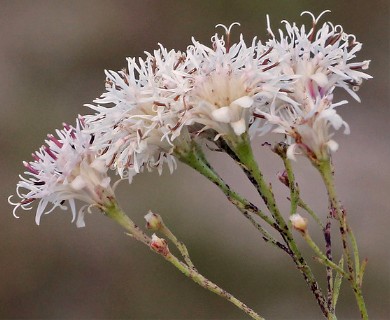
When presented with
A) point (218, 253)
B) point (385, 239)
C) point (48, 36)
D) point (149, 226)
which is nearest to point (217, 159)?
point (218, 253)

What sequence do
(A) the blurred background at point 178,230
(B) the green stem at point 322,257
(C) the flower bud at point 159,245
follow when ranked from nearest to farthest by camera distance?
(B) the green stem at point 322,257, (C) the flower bud at point 159,245, (A) the blurred background at point 178,230

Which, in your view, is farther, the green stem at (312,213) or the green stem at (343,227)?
the green stem at (312,213)

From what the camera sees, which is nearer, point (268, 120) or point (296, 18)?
point (268, 120)

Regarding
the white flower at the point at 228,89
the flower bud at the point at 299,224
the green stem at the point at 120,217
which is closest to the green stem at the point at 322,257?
the flower bud at the point at 299,224

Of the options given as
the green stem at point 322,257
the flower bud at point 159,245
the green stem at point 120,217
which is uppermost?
the green stem at point 322,257

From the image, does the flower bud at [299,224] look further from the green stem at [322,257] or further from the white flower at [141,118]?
the white flower at [141,118]

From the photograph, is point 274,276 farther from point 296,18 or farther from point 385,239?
point 296,18

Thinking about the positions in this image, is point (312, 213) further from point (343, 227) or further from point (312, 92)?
point (312, 92)
